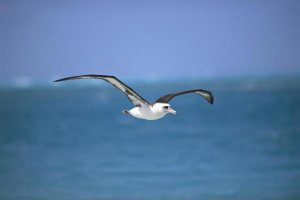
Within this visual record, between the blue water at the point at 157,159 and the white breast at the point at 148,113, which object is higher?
the blue water at the point at 157,159

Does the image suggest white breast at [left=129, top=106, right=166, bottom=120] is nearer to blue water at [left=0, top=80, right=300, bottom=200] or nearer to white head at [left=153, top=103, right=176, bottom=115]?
white head at [left=153, top=103, right=176, bottom=115]

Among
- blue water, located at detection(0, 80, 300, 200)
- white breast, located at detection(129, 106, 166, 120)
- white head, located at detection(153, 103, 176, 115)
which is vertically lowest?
white breast, located at detection(129, 106, 166, 120)

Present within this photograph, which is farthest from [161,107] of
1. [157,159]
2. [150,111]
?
[157,159]

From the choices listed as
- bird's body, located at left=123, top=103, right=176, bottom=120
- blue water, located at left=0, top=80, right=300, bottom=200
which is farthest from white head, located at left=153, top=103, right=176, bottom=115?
blue water, located at left=0, top=80, right=300, bottom=200

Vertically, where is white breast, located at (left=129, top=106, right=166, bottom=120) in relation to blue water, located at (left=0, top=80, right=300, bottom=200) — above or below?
below

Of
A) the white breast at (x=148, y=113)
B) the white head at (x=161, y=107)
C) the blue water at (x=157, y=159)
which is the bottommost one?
the white breast at (x=148, y=113)

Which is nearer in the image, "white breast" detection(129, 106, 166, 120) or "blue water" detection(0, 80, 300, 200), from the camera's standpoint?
"white breast" detection(129, 106, 166, 120)

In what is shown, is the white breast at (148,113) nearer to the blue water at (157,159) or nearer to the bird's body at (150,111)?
the bird's body at (150,111)

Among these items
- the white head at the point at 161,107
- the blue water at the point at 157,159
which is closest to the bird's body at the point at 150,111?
the white head at the point at 161,107

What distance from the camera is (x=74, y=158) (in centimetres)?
3944

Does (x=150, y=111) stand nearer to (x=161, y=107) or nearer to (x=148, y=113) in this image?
(x=148, y=113)

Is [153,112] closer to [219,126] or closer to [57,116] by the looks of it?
[219,126]

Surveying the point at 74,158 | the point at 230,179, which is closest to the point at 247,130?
the point at 74,158

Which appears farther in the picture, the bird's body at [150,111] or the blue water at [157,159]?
the blue water at [157,159]
